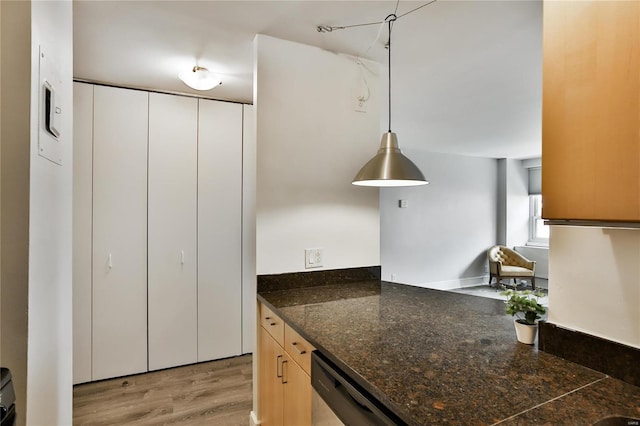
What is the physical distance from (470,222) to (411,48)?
508 centimetres

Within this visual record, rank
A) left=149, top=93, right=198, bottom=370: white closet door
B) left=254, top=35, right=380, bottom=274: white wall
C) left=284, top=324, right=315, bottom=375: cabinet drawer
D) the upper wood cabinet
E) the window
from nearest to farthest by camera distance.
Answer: the upper wood cabinet
left=284, top=324, right=315, bottom=375: cabinet drawer
left=254, top=35, right=380, bottom=274: white wall
left=149, top=93, right=198, bottom=370: white closet door
the window

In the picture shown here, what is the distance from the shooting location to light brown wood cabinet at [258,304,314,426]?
1.41m

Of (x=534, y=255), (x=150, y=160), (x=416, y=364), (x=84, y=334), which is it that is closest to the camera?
(x=416, y=364)

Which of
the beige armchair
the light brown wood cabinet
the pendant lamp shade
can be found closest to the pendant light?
the pendant lamp shade

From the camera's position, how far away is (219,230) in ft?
10.1

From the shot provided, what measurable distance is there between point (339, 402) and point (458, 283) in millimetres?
5943

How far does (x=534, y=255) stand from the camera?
21.2 feet

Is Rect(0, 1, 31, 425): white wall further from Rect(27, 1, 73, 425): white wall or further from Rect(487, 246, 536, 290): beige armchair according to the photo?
Rect(487, 246, 536, 290): beige armchair

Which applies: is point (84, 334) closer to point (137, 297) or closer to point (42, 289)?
point (137, 297)

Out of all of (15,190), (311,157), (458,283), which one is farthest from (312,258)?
(458,283)

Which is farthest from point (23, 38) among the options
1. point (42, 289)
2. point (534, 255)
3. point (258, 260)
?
point (534, 255)

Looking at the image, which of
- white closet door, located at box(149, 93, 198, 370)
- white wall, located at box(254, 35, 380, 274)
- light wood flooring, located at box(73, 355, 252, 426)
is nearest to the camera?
white wall, located at box(254, 35, 380, 274)

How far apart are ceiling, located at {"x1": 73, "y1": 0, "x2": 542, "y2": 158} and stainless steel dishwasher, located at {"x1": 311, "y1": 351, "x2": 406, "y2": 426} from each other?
1.69 m

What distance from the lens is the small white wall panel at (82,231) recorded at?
8.61ft
